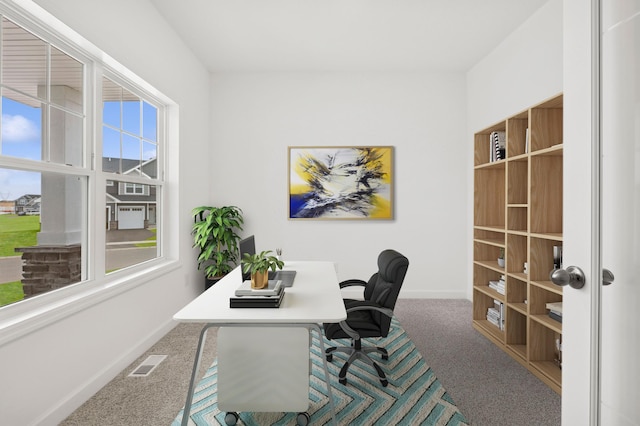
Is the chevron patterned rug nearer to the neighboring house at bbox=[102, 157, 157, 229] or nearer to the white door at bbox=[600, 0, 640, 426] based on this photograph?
the white door at bbox=[600, 0, 640, 426]

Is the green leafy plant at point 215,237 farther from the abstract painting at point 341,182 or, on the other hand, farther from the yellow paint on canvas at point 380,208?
the yellow paint on canvas at point 380,208

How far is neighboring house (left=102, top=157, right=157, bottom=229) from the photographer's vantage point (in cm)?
289


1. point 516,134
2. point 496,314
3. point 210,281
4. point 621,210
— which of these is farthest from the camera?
point 210,281

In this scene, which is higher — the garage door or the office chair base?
the garage door

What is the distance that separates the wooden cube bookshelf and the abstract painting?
1.36 meters

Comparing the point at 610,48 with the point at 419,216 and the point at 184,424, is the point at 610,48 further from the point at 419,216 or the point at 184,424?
the point at 419,216

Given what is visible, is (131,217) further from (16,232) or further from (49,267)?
(16,232)

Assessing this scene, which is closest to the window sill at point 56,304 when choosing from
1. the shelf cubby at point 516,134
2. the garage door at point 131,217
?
the garage door at point 131,217

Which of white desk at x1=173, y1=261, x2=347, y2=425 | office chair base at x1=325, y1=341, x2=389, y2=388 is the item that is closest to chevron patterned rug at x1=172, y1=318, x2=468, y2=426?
office chair base at x1=325, y1=341, x2=389, y2=388

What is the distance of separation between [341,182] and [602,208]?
3.78 metres

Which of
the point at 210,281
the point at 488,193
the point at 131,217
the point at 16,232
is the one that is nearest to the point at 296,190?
the point at 210,281

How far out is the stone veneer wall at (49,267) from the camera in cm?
207

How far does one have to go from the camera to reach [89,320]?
7.75 feet

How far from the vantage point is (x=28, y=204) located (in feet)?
6.77
